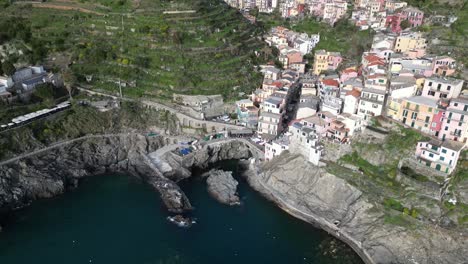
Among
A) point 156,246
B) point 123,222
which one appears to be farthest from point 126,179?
point 156,246

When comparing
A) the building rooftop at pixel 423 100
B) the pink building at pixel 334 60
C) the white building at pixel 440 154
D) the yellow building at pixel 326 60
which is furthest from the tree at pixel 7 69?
the white building at pixel 440 154

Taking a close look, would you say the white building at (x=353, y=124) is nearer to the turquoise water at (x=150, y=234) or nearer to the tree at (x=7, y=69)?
the turquoise water at (x=150, y=234)

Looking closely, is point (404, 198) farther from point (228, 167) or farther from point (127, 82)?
point (127, 82)

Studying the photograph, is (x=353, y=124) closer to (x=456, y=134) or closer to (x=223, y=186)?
(x=456, y=134)

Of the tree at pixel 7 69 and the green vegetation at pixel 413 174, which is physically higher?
the tree at pixel 7 69

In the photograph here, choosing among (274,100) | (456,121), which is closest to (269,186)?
(274,100)
